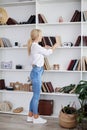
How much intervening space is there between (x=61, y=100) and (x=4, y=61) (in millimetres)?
1417

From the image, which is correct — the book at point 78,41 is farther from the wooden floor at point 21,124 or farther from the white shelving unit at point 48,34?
the wooden floor at point 21,124

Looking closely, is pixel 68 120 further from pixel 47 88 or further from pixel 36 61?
pixel 36 61

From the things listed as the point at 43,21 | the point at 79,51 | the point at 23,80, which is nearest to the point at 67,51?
the point at 79,51

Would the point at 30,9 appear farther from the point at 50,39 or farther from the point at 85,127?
the point at 85,127

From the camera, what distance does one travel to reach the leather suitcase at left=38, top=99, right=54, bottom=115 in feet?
14.3

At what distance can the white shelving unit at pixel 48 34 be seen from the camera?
437 centimetres

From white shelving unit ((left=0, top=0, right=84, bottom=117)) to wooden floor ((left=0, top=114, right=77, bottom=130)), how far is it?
309 millimetres

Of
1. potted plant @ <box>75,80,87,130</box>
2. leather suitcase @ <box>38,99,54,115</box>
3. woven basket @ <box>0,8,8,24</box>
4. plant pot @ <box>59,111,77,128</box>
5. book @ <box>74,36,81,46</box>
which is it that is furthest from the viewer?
woven basket @ <box>0,8,8,24</box>

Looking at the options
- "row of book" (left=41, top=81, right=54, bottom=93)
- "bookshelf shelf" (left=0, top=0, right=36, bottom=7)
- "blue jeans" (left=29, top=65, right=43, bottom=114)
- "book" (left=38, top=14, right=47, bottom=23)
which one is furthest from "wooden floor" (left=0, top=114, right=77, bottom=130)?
"bookshelf shelf" (left=0, top=0, right=36, bottom=7)

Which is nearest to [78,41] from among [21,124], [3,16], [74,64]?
[74,64]

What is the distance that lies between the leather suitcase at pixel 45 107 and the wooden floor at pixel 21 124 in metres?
0.20

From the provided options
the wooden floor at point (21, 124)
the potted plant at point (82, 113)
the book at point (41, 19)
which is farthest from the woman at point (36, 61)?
the potted plant at point (82, 113)

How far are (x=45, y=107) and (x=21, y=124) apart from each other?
65cm

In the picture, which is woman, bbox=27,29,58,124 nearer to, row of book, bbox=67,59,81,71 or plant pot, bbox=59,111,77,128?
plant pot, bbox=59,111,77,128
